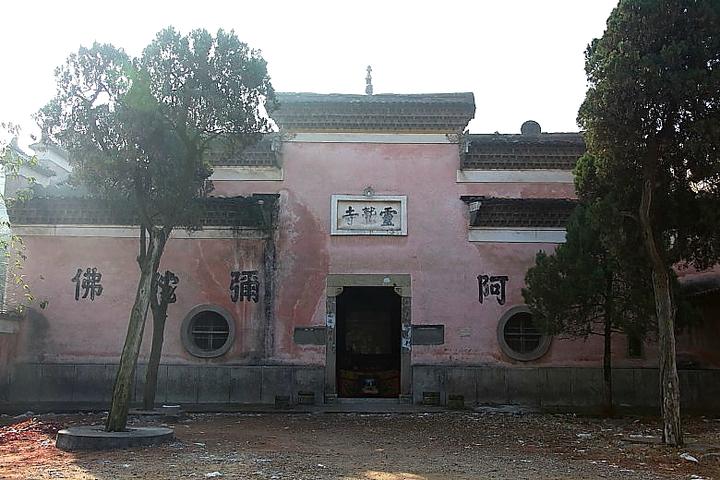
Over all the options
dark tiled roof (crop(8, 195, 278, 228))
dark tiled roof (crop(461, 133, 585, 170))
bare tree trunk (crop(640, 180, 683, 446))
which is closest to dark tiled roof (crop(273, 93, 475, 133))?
dark tiled roof (crop(461, 133, 585, 170))

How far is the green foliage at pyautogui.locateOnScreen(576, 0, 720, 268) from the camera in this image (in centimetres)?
875

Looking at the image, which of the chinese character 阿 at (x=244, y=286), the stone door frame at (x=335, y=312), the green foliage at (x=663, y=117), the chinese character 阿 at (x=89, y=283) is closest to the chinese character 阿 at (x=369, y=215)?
the stone door frame at (x=335, y=312)

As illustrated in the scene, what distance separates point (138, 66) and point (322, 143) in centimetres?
628

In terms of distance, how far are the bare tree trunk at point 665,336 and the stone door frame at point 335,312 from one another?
638cm

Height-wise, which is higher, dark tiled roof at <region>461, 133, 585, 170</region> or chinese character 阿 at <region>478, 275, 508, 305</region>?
dark tiled roof at <region>461, 133, 585, 170</region>

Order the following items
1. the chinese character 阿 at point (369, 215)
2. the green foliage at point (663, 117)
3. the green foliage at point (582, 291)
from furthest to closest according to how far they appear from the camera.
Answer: the chinese character 阿 at point (369, 215) < the green foliage at point (582, 291) < the green foliage at point (663, 117)

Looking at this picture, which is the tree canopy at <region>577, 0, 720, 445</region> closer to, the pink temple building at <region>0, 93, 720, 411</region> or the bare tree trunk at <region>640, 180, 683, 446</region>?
the bare tree trunk at <region>640, 180, 683, 446</region>

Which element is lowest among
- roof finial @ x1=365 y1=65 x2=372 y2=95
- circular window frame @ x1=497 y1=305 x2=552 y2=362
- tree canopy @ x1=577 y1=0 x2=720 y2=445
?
circular window frame @ x1=497 y1=305 x2=552 y2=362

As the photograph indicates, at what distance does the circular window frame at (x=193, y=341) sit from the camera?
15.2m

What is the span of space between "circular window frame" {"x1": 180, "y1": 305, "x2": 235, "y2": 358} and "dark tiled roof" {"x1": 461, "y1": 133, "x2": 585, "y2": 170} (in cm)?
566

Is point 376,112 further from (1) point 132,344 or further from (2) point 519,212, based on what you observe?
(1) point 132,344

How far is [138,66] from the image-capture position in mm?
10000

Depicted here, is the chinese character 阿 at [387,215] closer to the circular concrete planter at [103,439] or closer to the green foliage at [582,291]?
the green foliage at [582,291]

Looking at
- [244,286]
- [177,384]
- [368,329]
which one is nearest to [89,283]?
[177,384]
